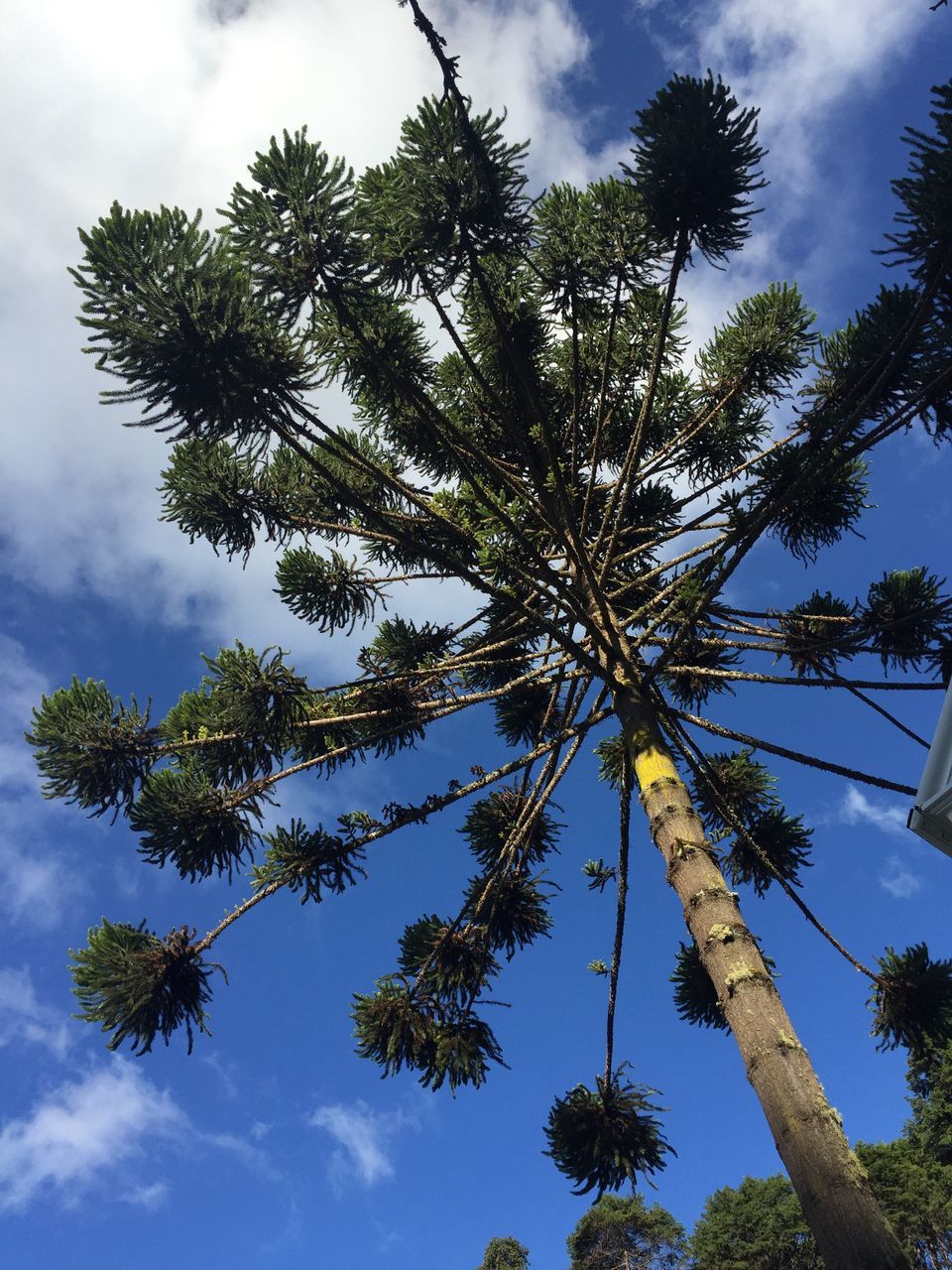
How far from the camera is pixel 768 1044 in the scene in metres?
5.02

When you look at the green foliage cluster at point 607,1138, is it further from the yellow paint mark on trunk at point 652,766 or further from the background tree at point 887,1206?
the background tree at point 887,1206

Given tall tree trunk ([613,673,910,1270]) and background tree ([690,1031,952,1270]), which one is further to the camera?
background tree ([690,1031,952,1270])

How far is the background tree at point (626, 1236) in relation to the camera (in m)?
26.9

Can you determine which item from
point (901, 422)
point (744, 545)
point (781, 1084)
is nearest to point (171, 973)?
point (781, 1084)

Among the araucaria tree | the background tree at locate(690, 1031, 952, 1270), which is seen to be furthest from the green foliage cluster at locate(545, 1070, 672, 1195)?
the background tree at locate(690, 1031, 952, 1270)

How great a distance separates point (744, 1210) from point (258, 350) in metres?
31.9

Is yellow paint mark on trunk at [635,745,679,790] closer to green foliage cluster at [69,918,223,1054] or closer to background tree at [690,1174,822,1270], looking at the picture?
green foliage cluster at [69,918,223,1054]

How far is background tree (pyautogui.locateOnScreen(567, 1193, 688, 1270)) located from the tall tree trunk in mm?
25401

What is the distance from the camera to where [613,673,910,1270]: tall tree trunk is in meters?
4.19

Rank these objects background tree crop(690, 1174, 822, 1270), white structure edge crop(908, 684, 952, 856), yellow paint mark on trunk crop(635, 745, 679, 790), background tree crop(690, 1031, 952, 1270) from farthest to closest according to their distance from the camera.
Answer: background tree crop(690, 1174, 822, 1270), background tree crop(690, 1031, 952, 1270), yellow paint mark on trunk crop(635, 745, 679, 790), white structure edge crop(908, 684, 952, 856)

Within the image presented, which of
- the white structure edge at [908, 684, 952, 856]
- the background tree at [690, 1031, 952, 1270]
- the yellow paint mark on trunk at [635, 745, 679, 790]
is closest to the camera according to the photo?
the white structure edge at [908, 684, 952, 856]

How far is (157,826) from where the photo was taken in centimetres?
791

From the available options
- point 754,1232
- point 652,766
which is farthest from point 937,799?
point 754,1232

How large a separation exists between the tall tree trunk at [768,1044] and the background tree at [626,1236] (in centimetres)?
2540
